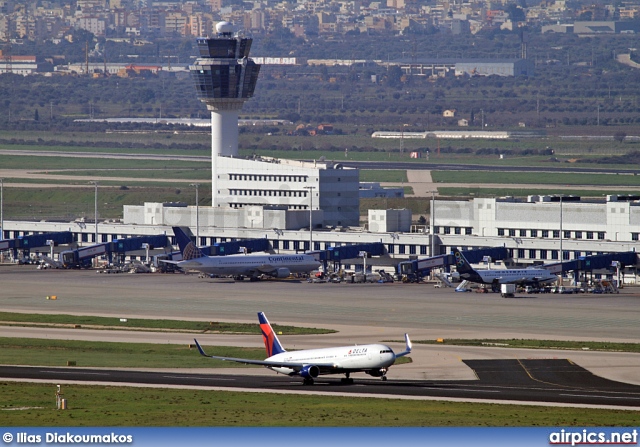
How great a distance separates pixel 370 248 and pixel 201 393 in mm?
75839

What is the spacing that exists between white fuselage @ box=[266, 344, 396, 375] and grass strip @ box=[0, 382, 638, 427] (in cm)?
339

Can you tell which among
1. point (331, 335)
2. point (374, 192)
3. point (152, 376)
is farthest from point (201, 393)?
point (374, 192)

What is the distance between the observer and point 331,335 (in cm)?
9075

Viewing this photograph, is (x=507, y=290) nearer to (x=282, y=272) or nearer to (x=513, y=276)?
(x=513, y=276)

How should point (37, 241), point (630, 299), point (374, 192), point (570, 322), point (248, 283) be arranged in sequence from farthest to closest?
point (374, 192) → point (37, 241) → point (248, 283) → point (630, 299) → point (570, 322)

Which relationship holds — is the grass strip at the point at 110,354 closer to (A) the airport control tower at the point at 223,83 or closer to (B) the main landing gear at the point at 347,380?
(B) the main landing gear at the point at 347,380

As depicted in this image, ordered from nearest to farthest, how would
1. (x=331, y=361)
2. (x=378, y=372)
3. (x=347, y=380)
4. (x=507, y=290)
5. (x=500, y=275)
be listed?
(x=378, y=372), (x=331, y=361), (x=347, y=380), (x=507, y=290), (x=500, y=275)

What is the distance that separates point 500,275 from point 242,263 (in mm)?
25833

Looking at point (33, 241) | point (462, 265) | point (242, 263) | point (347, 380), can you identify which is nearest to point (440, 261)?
point (462, 265)

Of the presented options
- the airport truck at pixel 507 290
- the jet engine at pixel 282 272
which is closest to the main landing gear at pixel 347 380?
the airport truck at pixel 507 290

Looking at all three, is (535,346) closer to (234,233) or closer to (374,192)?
(234,233)

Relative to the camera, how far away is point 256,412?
5831cm

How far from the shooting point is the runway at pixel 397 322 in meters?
68.9

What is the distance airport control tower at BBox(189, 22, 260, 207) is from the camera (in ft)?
567
